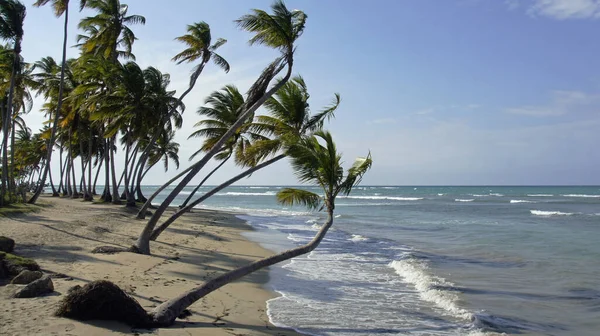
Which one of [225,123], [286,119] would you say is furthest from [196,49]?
[286,119]

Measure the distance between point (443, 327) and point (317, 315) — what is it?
6.82ft

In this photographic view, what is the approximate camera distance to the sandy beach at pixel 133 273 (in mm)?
5320

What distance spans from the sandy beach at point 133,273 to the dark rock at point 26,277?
232 millimetres

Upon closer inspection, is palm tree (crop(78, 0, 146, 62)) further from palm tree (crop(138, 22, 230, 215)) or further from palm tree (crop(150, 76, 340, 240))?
palm tree (crop(150, 76, 340, 240))

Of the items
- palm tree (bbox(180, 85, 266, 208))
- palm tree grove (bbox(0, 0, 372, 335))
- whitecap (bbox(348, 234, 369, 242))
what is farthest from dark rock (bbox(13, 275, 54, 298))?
whitecap (bbox(348, 234, 369, 242))

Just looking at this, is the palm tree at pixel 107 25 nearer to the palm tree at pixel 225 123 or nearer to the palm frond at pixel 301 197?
the palm tree at pixel 225 123

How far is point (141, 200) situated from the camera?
33.7 meters

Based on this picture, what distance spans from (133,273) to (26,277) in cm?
226

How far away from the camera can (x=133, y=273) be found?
858 centimetres

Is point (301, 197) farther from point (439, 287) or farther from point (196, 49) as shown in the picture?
point (196, 49)

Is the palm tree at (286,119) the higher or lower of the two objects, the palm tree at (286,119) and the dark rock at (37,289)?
the higher

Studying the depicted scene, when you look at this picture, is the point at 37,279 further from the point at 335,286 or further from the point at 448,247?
the point at 448,247

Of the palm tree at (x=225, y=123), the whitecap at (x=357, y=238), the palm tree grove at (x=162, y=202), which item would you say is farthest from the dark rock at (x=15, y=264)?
the whitecap at (x=357, y=238)

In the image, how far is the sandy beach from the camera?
5320mm
